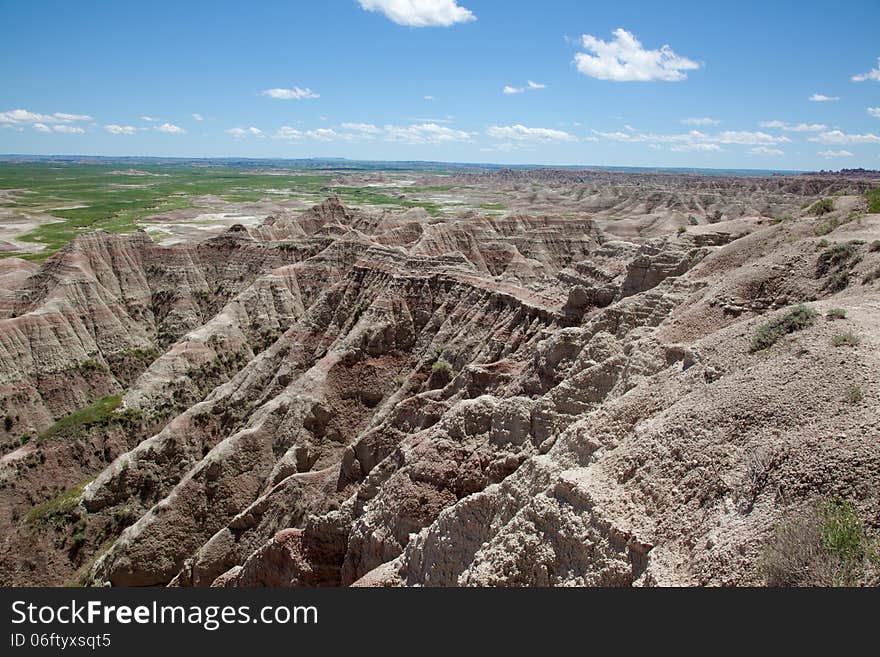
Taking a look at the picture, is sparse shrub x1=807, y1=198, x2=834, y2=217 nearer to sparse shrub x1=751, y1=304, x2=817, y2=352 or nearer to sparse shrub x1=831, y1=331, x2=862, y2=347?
sparse shrub x1=751, y1=304, x2=817, y2=352

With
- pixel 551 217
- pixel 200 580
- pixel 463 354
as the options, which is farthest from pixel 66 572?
pixel 551 217

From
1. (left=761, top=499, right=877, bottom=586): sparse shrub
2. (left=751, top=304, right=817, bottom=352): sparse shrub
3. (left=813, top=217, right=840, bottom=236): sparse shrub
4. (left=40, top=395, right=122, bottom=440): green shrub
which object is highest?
(left=813, top=217, right=840, bottom=236): sparse shrub

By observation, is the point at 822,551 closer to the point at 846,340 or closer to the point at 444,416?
the point at 846,340

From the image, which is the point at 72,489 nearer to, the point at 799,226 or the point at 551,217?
the point at 799,226

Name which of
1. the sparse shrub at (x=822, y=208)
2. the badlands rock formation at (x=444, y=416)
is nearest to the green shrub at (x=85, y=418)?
the badlands rock formation at (x=444, y=416)

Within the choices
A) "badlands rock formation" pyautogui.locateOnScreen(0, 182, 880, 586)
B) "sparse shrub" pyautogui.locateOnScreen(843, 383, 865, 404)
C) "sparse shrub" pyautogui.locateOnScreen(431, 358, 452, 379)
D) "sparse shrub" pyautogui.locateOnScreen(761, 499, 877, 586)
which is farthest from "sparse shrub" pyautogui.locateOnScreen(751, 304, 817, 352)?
"sparse shrub" pyautogui.locateOnScreen(431, 358, 452, 379)

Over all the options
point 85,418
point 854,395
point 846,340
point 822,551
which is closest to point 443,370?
point 846,340
